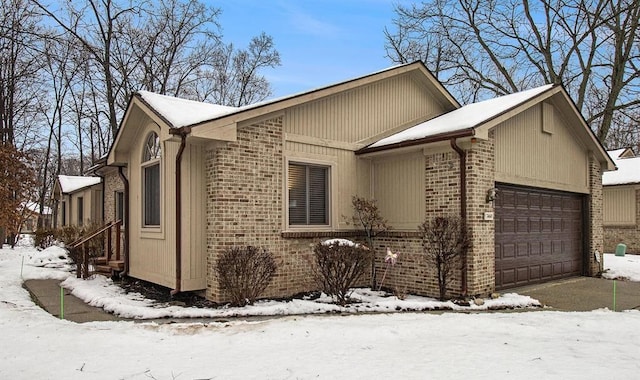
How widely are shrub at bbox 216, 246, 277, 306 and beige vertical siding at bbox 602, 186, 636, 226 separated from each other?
55.7ft

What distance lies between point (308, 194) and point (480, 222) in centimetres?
323

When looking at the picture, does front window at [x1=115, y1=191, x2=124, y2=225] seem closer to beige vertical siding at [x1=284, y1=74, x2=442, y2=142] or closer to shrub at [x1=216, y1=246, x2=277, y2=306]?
beige vertical siding at [x1=284, y1=74, x2=442, y2=142]

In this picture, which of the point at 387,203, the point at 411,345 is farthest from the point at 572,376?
the point at 387,203

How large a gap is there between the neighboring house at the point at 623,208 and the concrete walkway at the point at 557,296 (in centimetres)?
870

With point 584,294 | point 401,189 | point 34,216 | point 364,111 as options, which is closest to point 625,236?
point 584,294

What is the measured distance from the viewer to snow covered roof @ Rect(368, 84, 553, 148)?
9305mm

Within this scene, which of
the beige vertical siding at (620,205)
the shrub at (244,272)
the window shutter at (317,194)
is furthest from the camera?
the beige vertical siding at (620,205)

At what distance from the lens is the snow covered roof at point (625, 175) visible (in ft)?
63.3

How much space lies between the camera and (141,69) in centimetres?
2728

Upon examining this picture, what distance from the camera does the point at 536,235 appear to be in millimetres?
11453

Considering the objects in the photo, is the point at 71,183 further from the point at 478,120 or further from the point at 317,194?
the point at 478,120

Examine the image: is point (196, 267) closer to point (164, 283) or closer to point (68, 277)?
point (164, 283)

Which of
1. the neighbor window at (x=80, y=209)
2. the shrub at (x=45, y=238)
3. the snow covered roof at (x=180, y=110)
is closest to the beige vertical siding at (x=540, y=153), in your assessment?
the snow covered roof at (x=180, y=110)

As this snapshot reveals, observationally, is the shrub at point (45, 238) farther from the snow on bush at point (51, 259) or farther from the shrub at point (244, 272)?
the shrub at point (244, 272)
